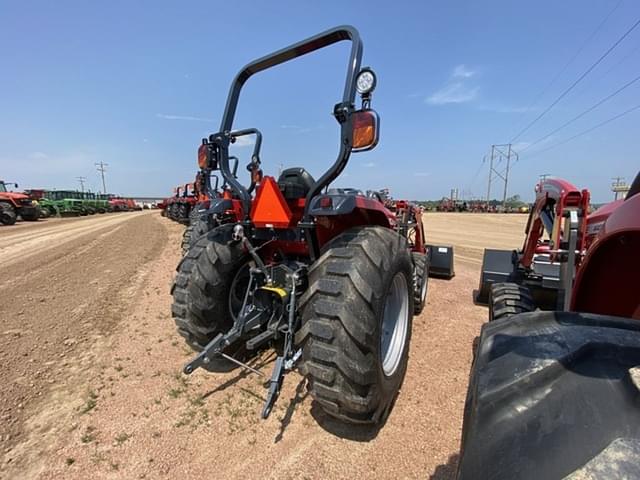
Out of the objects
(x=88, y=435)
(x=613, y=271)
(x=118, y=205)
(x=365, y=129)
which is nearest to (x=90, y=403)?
(x=88, y=435)

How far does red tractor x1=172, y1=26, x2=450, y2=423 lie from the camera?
2059mm

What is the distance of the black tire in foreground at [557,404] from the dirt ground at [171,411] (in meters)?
1.53

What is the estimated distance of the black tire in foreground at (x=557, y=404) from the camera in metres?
0.62

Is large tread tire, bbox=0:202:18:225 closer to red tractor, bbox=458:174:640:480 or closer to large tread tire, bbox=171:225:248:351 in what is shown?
large tread tire, bbox=171:225:248:351

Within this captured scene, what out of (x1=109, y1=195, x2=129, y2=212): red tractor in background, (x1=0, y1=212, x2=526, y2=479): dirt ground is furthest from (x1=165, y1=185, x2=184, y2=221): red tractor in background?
(x1=109, y1=195, x2=129, y2=212): red tractor in background

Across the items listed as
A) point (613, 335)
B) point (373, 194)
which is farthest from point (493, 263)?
point (613, 335)

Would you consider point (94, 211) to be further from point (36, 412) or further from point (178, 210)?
point (36, 412)

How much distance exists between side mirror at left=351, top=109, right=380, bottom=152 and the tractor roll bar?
0.31 feet

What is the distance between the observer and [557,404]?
2.35 feet

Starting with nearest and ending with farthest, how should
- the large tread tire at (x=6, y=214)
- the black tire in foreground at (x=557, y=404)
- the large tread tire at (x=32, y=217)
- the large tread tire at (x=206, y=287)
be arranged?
1. the black tire in foreground at (x=557, y=404)
2. the large tread tire at (x=206, y=287)
3. the large tread tire at (x=6, y=214)
4. the large tread tire at (x=32, y=217)

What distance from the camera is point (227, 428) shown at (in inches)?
92.0

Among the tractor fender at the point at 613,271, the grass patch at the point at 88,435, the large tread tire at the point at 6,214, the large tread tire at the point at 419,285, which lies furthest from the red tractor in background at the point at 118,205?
the tractor fender at the point at 613,271

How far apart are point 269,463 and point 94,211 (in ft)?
125

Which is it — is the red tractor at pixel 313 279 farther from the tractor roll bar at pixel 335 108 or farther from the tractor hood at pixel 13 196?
the tractor hood at pixel 13 196
